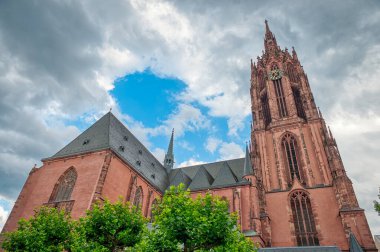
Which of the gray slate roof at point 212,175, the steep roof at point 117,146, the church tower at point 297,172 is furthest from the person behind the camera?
the gray slate roof at point 212,175

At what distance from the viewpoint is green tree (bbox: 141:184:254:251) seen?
999 cm

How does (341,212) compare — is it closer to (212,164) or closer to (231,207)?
(231,207)

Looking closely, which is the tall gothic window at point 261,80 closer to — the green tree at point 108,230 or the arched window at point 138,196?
the arched window at point 138,196

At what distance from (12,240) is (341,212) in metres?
23.3

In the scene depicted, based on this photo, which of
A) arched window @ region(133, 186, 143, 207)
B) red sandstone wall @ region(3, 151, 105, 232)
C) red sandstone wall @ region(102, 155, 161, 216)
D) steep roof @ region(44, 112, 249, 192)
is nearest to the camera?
red sandstone wall @ region(3, 151, 105, 232)

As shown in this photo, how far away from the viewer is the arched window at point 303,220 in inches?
864

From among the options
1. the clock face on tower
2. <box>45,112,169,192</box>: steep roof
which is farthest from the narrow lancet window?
<box>45,112,169,192</box>: steep roof

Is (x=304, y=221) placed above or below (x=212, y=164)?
below

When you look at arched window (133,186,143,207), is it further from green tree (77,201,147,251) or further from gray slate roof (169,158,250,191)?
green tree (77,201,147,251)

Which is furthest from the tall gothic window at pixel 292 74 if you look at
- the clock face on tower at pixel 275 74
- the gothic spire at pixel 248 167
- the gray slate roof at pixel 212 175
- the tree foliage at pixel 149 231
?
the tree foliage at pixel 149 231

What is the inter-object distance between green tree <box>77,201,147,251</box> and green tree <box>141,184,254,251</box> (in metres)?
3.02

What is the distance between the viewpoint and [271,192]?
25.4m

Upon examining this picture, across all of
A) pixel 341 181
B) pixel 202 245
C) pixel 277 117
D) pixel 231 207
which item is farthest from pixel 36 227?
pixel 277 117

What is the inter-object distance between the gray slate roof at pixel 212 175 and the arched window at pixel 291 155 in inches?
199
